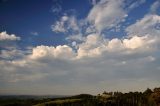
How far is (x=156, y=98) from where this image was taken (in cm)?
16400
